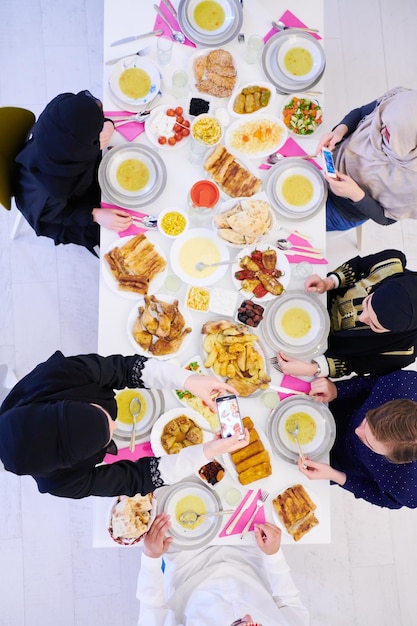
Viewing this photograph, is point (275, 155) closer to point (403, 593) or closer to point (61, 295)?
point (61, 295)

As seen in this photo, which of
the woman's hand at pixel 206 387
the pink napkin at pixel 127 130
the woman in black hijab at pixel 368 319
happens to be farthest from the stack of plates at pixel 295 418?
the pink napkin at pixel 127 130

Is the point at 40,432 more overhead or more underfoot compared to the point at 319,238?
more underfoot

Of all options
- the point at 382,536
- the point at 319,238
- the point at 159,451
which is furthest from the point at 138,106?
the point at 382,536

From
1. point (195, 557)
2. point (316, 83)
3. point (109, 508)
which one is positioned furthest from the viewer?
point (316, 83)

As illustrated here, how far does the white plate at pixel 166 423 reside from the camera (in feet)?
6.44

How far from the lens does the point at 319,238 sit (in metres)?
2.21

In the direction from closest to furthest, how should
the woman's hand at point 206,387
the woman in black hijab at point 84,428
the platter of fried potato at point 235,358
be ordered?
1. the woman in black hijab at point 84,428
2. the woman's hand at point 206,387
3. the platter of fried potato at point 235,358

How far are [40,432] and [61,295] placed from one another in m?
1.51

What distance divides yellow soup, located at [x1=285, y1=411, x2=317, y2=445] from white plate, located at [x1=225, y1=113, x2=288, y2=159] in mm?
1118

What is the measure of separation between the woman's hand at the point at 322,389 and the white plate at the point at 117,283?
75 centimetres

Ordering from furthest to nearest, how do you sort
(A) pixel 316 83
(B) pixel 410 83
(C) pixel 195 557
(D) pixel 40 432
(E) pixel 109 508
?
(B) pixel 410 83 < (A) pixel 316 83 < (C) pixel 195 557 < (E) pixel 109 508 < (D) pixel 40 432

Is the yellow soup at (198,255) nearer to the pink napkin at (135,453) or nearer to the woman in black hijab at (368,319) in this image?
the woman in black hijab at (368,319)

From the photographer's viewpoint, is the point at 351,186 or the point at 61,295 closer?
the point at 351,186

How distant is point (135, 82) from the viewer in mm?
2186
